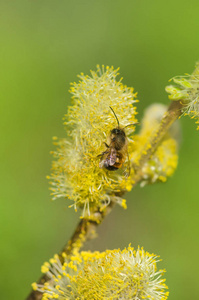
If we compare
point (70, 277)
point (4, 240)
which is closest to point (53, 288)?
point (70, 277)

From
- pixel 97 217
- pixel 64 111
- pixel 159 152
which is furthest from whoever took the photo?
pixel 64 111

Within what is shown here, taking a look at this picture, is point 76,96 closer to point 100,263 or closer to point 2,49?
point 100,263

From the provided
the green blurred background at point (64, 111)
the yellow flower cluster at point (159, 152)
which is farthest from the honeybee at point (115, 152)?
the green blurred background at point (64, 111)

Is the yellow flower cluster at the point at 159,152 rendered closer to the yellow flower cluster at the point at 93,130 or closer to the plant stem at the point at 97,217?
the plant stem at the point at 97,217

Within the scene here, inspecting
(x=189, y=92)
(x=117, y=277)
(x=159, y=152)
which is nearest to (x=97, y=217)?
(x=117, y=277)

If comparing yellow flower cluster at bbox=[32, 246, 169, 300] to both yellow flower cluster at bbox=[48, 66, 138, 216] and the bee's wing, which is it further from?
the bee's wing

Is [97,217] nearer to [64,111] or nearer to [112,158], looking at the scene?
[112,158]

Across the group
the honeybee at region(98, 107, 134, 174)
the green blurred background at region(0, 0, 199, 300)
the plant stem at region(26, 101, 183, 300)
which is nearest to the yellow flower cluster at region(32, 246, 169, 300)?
the plant stem at region(26, 101, 183, 300)
